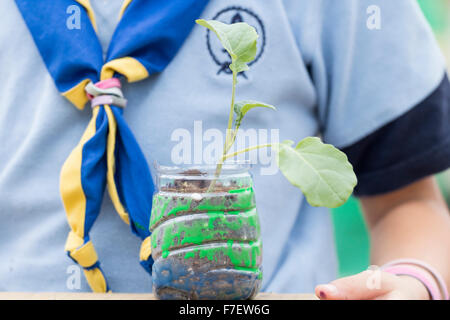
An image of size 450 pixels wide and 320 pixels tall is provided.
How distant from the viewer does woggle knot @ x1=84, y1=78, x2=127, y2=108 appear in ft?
1.67

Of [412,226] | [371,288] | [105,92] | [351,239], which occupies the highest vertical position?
[105,92]

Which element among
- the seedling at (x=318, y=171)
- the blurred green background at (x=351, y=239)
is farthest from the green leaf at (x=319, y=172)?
the blurred green background at (x=351, y=239)

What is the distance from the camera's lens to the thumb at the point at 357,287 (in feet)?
1.22

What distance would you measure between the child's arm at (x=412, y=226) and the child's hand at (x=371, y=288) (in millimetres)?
10

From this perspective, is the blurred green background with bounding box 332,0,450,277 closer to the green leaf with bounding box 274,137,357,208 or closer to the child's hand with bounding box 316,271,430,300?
the child's hand with bounding box 316,271,430,300

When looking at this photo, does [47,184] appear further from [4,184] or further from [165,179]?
[165,179]

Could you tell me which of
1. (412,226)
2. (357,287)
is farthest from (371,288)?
(412,226)

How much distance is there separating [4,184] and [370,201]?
49 centimetres

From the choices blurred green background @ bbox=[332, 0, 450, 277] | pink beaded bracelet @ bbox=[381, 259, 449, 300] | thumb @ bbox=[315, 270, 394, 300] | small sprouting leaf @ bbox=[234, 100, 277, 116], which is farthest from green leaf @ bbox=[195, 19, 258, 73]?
blurred green background @ bbox=[332, 0, 450, 277]

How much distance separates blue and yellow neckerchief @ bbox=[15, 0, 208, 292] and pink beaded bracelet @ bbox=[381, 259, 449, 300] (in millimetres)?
258

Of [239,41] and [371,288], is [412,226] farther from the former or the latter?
[239,41]

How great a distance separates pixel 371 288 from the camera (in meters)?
0.40

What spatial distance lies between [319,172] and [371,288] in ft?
0.48
